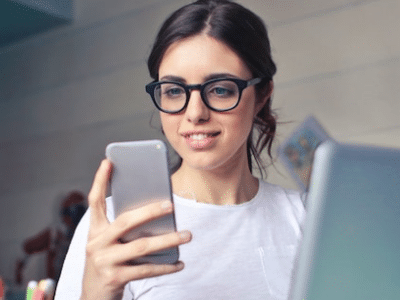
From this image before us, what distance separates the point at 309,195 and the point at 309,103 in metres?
2.19

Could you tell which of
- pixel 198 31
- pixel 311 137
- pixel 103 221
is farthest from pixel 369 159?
pixel 311 137

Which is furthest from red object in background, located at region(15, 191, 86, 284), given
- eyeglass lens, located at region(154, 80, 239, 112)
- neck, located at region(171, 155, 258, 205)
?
eyeglass lens, located at region(154, 80, 239, 112)

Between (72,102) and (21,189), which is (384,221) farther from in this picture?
(21,189)

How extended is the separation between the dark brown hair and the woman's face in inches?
0.6

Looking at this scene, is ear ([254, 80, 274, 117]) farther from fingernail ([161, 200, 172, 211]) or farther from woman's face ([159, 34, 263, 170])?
fingernail ([161, 200, 172, 211])

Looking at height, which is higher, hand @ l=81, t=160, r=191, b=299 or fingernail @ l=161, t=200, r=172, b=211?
fingernail @ l=161, t=200, r=172, b=211

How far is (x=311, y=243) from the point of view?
353 millimetres

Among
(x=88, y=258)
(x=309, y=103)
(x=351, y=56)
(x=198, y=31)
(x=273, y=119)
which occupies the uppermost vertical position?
(x=351, y=56)

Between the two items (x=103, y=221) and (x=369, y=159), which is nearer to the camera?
(x=369, y=159)

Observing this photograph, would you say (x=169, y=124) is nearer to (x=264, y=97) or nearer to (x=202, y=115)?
(x=202, y=115)

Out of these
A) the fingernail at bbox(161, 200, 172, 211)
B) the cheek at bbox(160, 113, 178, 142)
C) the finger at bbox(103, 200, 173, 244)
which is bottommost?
the finger at bbox(103, 200, 173, 244)

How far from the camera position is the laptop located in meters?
0.35

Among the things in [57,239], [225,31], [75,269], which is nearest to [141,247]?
[75,269]

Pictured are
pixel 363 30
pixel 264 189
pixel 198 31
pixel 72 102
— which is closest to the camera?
pixel 198 31
